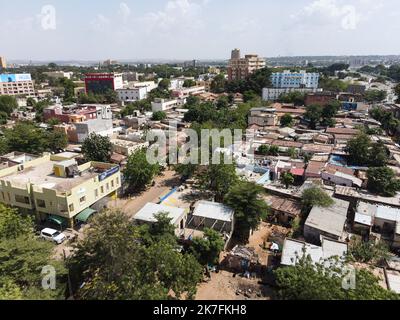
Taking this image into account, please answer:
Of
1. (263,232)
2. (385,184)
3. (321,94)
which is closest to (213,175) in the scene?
(263,232)

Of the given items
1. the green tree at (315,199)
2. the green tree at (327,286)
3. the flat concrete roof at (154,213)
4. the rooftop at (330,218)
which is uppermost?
the green tree at (327,286)

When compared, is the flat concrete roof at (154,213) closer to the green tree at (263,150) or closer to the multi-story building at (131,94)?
the green tree at (263,150)

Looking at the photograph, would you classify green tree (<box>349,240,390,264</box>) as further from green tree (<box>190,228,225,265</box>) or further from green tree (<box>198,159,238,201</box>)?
green tree (<box>198,159,238,201</box>)

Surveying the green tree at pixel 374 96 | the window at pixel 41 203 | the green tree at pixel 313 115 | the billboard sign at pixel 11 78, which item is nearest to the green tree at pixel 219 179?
the window at pixel 41 203

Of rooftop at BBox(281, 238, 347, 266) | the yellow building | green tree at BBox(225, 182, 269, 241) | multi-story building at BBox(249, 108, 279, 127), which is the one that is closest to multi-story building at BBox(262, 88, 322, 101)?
multi-story building at BBox(249, 108, 279, 127)

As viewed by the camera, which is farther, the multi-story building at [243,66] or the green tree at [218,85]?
the multi-story building at [243,66]

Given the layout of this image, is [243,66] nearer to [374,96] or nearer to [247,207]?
[374,96]

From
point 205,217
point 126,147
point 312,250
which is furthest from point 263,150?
point 312,250

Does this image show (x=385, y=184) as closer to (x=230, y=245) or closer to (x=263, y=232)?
(x=263, y=232)
